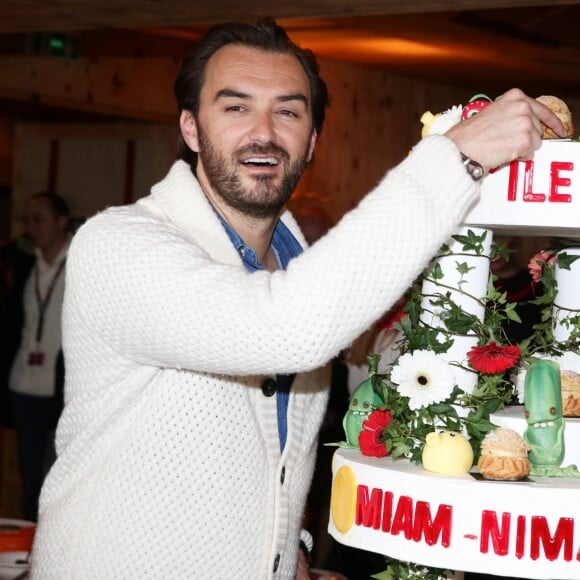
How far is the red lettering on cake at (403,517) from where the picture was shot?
5.00ft

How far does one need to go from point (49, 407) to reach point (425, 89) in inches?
119

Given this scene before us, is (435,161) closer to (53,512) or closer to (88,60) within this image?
(53,512)

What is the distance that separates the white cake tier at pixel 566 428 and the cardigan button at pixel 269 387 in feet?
1.10

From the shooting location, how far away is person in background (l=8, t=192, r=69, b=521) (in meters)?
5.00

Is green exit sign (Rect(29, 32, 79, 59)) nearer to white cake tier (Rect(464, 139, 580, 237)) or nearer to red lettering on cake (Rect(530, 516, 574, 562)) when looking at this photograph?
white cake tier (Rect(464, 139, 580, 237))

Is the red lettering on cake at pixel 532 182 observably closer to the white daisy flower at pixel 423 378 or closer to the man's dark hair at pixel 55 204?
the white daisy flower at pixel 423 378

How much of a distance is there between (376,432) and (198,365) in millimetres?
325

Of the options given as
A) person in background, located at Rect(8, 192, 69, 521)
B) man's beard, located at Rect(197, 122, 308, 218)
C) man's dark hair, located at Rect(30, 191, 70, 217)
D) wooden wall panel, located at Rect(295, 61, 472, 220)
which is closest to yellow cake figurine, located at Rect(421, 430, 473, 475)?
man's beard, located at Rect(197, 122, 308, 218)

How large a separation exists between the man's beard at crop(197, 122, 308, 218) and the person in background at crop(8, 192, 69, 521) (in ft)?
10.6

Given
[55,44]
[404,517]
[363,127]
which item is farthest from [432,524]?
[363,127]

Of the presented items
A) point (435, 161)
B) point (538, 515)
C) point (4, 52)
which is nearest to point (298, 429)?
point (538, 515)

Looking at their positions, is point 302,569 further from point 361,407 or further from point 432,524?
point 432,524

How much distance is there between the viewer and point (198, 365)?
4.94 ft

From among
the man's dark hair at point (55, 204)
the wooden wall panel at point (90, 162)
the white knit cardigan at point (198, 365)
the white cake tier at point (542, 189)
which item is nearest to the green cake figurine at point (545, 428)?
the white cake tier at point (542, 189)
